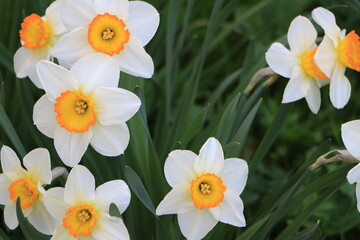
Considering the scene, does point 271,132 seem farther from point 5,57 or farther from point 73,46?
point 5,57

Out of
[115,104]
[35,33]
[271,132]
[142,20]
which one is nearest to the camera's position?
[115,104]

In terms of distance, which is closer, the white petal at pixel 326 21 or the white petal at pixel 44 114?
the white petal at pixel 44 114

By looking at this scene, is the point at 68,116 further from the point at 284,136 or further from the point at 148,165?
the point at 284,136

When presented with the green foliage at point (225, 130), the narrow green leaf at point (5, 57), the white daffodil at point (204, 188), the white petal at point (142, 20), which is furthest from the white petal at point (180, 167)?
the narrow green leaf at point (5, 57)

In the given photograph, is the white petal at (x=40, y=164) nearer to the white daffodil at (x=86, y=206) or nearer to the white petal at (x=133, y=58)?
the white daffodil at (x=86, y=206)

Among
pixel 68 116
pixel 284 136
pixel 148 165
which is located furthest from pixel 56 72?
pixel 284 136

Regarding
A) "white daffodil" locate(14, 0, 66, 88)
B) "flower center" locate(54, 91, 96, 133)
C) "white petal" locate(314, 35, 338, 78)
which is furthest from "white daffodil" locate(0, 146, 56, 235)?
"white petal" locate(314, 35, 338, 78)

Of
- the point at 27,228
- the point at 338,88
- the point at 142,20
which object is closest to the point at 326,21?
the point at 338,88
